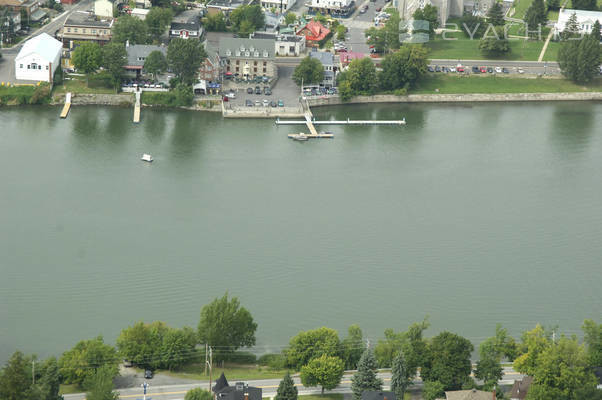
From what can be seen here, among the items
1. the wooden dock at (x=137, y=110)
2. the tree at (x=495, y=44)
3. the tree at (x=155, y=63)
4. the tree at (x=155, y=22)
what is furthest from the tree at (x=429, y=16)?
the wooden dock at (x=137, y=110)

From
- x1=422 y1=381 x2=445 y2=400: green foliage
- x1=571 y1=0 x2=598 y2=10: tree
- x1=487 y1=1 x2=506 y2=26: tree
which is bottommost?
x1=422 y1=381 x2=445 y2=400: green foliage

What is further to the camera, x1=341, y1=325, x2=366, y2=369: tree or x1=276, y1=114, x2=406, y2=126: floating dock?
x1=276, y1=114, x2=406, y2=126: floating dock

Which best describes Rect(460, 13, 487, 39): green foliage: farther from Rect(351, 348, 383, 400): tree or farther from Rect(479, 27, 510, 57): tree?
Rect(351, 348, 383, 400): tree

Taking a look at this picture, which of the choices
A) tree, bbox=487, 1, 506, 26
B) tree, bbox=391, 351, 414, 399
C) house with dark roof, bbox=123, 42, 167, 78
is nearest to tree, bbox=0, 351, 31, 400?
tree, bbox=391, 351, 414, 399

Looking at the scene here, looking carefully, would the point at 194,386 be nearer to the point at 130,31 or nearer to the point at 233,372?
the point at 233,372

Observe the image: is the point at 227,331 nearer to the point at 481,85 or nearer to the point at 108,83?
the point at 108,83

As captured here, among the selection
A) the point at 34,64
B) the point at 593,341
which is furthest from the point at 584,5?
the point at 593,341

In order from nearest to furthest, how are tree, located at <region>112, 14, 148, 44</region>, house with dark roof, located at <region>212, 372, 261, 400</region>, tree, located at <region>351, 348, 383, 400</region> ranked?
house with dark roof, located at <region>212, 372, 261, 400</region>
tree, located at <region>351, 348, 383, 400</region>
tree, located at <region>112, 14, 148, 44</region>
